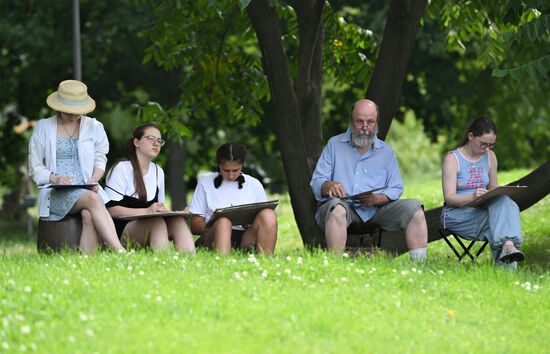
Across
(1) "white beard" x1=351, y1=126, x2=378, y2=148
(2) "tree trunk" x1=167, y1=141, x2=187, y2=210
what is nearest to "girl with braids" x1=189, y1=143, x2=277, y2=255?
(1) "white beard" x1=351, y1=126, x2=378, y2=148

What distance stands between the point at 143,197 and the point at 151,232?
39cm

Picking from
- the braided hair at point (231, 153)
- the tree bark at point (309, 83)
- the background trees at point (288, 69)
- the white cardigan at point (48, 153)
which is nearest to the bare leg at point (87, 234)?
the white cardigan at point (48, 153)

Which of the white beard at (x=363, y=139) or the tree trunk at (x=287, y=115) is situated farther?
the tree trunk at (x=287, y=115)

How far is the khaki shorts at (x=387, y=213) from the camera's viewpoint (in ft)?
31.9

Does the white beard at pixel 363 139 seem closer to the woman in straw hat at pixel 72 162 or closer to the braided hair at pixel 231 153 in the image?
the braided hair at pixel 231 153

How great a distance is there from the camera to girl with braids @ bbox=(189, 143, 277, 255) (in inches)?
383

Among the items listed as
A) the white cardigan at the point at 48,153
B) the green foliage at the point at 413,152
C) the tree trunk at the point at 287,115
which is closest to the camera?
the white cardigan at the point at 48,153

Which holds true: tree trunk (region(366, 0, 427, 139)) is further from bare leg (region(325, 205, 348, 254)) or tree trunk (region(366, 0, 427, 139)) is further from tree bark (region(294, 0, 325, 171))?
bare leg (region(325, 205, 348, 254))

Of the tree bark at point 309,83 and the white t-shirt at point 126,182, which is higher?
the tree bark at point 309,83

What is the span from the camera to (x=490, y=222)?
9625 millimetres

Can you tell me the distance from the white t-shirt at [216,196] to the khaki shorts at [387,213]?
0.65m

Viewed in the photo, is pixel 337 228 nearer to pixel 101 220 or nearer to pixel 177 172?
pixel 101 220

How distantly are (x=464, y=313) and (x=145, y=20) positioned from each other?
57.5 ft

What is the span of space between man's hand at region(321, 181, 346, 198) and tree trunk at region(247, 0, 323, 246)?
54.5 inches
